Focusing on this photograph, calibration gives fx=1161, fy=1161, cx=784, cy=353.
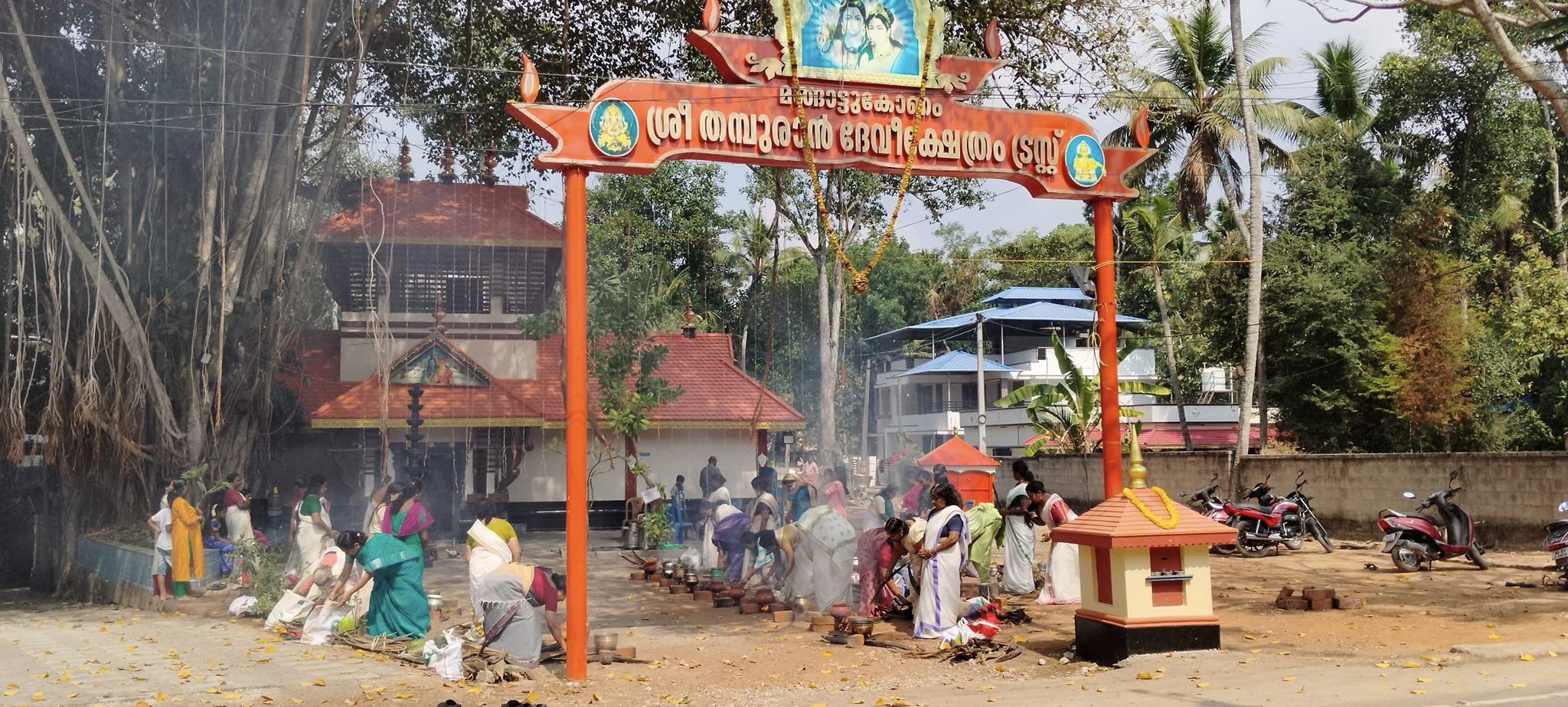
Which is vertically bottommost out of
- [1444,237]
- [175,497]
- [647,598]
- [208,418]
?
[647,598]

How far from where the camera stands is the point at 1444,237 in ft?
81.1

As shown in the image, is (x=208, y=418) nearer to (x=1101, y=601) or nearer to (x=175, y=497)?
(x=175, y=497)

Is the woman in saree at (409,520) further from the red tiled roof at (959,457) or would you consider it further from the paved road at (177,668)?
the red tiled roof at (959,457)

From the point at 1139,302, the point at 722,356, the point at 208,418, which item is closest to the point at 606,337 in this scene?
the point at 722,356

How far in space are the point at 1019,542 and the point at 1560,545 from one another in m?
5.22

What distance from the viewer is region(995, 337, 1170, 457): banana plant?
1075 inches

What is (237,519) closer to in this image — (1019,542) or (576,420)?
(576,420)

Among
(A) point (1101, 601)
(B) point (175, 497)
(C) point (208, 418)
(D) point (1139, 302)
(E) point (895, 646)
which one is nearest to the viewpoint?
(A) point (1101, 601)

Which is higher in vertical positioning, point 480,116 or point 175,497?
point 480,116

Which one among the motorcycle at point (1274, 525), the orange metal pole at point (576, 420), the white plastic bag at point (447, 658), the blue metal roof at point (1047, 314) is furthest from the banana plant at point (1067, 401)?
the white plastic bag at point (447, 658)

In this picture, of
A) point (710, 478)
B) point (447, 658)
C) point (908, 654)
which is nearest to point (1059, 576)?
point (908, 654)

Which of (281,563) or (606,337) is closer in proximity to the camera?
(281,563)

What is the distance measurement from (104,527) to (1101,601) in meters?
13.7

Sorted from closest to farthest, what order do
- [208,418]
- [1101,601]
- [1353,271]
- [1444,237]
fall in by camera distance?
1. [1101,601]
2. [208,418]
3. [1353,271]
4. [1444,237]
